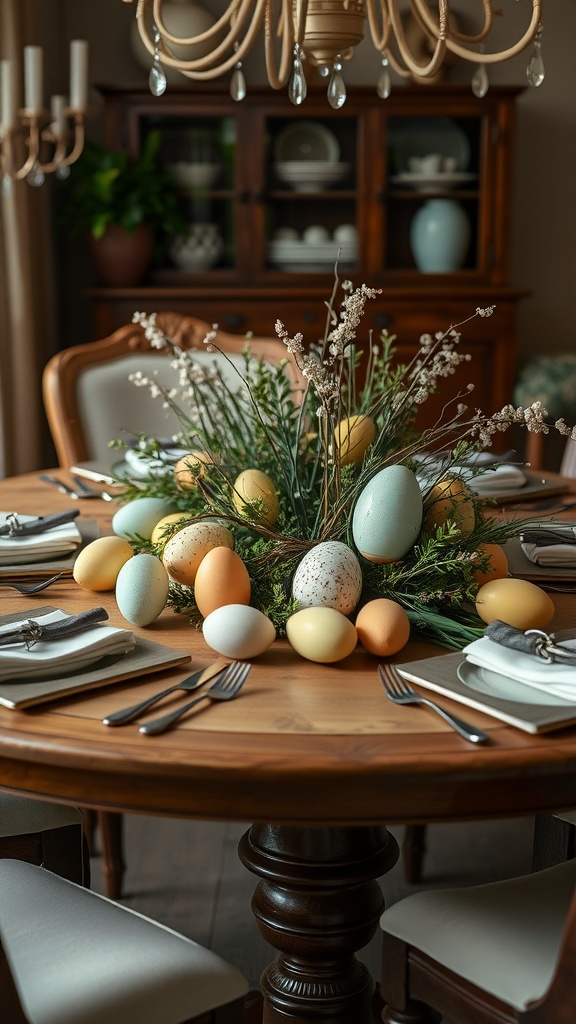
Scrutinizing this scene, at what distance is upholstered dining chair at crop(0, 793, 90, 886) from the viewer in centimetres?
136

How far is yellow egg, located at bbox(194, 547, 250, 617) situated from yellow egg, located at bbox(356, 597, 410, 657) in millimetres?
137

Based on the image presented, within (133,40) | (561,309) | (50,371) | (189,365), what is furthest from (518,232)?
(189,365)

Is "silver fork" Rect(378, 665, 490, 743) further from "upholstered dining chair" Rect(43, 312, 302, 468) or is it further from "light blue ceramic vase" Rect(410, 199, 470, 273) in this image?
"light blue ceramic vase" Rect(410, 199, 470, 273)

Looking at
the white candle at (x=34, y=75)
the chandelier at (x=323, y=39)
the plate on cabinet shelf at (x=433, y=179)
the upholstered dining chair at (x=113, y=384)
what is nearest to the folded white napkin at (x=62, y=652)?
the chandelier at (x=323, y=39)

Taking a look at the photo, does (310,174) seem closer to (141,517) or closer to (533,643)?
(141,517)

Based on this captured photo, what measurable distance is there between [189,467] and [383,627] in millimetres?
415

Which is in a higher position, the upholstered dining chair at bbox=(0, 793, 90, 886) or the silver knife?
the silver knife

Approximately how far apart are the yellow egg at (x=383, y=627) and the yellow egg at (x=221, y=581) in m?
0.14

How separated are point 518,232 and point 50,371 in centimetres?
255

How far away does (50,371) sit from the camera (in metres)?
2.41

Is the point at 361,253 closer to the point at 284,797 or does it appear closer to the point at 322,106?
the point at 322,106

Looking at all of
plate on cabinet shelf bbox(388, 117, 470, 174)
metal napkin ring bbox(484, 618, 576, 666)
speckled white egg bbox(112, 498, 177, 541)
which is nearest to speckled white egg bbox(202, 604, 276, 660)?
metal napkin ring bbox(484, 618, 576, 666)

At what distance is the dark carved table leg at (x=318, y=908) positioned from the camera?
1.29m

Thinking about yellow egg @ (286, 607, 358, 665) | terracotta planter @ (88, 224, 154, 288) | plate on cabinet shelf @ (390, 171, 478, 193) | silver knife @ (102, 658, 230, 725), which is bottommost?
silver knife @ (102, 658, 230, 725)
